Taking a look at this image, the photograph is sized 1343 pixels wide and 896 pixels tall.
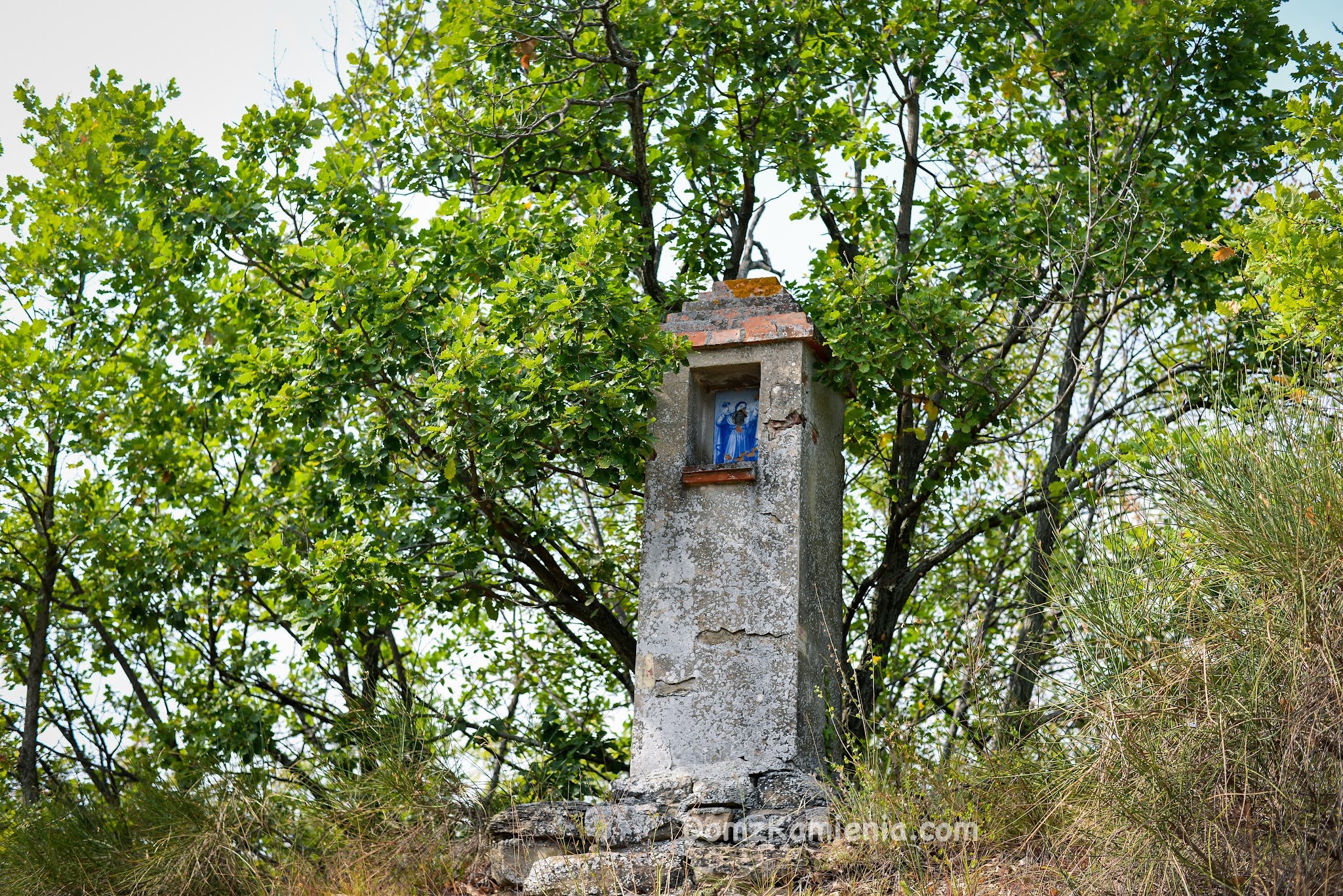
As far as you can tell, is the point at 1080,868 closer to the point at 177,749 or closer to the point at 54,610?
the point at 177,749

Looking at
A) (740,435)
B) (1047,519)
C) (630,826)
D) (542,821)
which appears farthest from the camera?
(1047,519)

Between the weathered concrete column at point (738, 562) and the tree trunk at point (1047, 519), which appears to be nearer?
the weathered concrete column at point (738, 562)

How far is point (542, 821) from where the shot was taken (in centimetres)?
522

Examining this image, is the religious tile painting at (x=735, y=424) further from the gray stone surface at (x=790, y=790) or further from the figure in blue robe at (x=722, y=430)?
the gray stone surface at (x=790, y=790)

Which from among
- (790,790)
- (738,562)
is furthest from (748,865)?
(738,562)

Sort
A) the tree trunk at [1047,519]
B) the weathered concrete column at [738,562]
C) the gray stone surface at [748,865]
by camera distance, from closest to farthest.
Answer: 1. the gray stone surface at [748,865]
2. the weathered concrete column at [738,562]
3. the tree trunk at [1047,519]

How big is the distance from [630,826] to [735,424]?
196 cm

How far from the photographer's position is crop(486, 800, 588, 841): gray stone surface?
516 centimetres

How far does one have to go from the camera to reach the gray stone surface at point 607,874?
4.78m

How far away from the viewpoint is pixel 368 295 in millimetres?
5848

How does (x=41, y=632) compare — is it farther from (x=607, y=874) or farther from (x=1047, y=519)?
(x=1047, y=519)

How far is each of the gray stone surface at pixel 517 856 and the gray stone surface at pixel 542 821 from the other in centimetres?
3

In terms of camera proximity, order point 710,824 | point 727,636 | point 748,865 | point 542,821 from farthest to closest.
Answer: point 727,636 < point 542,821 < point 710,824 < point 748,865

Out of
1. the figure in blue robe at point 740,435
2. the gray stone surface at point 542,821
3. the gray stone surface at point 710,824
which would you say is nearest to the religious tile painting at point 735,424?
the figure in blue robe at point 740,435
